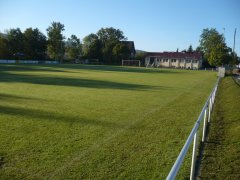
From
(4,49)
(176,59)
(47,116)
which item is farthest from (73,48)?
(47,116)

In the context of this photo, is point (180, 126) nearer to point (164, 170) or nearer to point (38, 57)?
point (164, 170)

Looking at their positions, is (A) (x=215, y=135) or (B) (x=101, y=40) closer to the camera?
(A) (x=215, y=135)

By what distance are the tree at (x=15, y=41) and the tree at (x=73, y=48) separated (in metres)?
24.7

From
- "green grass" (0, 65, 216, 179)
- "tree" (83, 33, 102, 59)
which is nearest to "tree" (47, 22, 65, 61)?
"tree" (83, 33, 102, 59)

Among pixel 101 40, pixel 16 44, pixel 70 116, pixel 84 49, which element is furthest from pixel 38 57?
pixel 70 116

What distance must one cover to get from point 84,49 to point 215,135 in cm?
10336

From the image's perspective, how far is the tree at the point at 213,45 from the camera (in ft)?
182

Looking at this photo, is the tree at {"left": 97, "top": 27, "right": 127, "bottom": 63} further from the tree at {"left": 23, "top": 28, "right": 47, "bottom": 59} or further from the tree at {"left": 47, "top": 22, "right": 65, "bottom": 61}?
the tree at {"left": 23, "top": 28, "right": 47, "bottom": 59}

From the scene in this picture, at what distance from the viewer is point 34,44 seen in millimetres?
91688

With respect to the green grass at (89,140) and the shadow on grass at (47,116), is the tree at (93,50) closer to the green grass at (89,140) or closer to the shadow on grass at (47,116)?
the green grass at (89,140)

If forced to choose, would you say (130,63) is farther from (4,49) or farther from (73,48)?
(4,49)

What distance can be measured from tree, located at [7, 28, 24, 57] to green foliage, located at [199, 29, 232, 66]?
60789 millimetres

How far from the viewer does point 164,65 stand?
378 feet

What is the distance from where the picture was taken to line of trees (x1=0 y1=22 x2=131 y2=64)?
86.6 m
